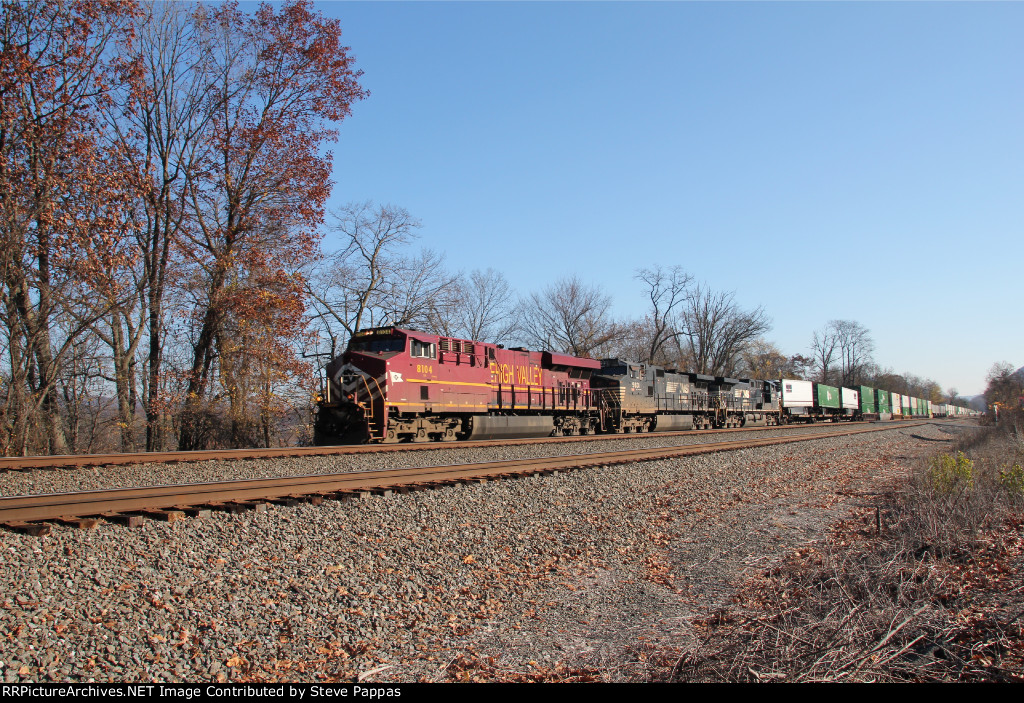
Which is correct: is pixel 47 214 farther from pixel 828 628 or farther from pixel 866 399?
pixel 866 399

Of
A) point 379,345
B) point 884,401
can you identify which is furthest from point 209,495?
point 884,401

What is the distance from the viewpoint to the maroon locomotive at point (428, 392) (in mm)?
16375

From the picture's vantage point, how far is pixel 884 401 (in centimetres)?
6612

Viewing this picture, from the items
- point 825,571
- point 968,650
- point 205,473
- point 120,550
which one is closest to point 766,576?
point 825,571

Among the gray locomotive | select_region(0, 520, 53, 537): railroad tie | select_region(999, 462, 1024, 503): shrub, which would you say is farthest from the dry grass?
the gray locomotive

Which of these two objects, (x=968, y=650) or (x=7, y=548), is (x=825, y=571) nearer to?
(x=968, y=650)

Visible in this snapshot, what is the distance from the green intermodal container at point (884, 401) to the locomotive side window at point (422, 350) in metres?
60.9

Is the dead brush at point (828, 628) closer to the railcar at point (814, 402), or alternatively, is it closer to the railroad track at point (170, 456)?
the railroad track at point (170, 456)

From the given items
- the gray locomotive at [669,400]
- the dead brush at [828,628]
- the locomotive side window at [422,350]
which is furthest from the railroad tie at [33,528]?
the gray locomotive at [669,400]

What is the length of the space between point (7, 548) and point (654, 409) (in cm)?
2624

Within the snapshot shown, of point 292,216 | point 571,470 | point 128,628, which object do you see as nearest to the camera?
point 128,628

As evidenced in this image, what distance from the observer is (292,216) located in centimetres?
2173

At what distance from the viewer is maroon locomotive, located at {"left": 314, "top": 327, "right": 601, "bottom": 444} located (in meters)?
16.4

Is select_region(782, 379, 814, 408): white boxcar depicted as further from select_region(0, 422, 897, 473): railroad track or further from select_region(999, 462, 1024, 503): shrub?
select_region(999, 462, 1024, 503): shrub
